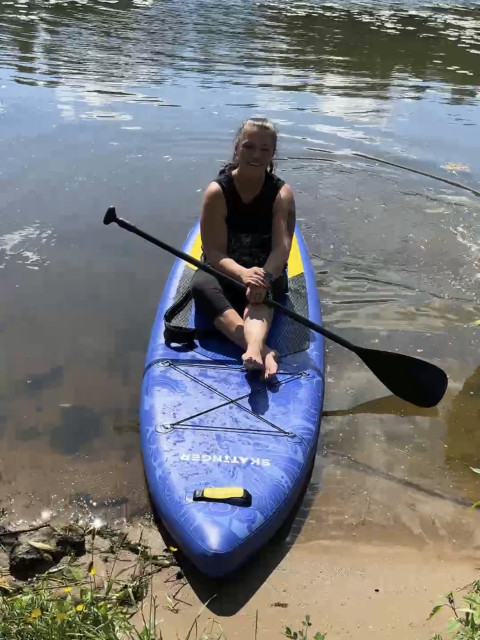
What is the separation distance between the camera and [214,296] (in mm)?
3938

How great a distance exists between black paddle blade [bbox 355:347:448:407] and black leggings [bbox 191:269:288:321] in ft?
2.66

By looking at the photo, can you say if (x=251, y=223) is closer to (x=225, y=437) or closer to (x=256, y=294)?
(x=256, y=294)

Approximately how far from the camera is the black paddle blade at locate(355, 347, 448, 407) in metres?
3.76

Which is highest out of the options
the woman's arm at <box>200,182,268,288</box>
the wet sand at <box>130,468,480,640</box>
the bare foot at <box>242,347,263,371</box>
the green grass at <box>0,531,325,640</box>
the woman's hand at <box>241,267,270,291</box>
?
the woman's arm at <box>200,182,268,288</box>

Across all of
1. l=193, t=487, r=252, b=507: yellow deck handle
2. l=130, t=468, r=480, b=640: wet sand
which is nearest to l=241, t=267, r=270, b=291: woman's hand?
l=130, t=468, r=480, b=640: wet sand

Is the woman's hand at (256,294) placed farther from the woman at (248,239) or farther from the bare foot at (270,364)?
the bare foot at (270,364)

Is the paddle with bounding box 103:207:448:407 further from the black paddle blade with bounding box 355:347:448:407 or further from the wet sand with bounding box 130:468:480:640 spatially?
the wet sand with bounding box 130:468:480:640

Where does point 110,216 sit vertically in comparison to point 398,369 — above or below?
above

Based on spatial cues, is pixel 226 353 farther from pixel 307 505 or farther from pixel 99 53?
pixel 99 53

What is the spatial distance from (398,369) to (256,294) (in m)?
0.96

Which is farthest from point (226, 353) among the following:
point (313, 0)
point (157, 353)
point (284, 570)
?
point (313, 0)

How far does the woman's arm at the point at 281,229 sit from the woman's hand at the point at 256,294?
0.87 ft

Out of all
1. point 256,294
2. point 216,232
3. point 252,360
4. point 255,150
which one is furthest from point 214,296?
point 255,150

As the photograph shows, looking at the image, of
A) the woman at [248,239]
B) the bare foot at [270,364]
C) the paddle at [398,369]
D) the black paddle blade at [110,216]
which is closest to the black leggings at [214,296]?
the woman at [248,239]
